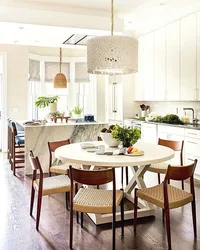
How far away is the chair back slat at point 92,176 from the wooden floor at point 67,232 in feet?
2.11

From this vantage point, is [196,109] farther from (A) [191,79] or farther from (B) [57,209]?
(B) [57,209]

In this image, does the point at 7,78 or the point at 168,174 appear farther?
the point at 7,78

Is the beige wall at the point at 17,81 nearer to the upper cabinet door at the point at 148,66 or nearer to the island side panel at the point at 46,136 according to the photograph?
the island side panel at the point at 46,136

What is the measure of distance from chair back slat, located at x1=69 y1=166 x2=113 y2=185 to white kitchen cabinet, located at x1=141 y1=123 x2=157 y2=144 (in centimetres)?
370

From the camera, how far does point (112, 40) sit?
3.20 metres

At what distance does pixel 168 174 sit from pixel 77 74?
22.0 feet

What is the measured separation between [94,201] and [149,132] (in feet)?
12.6

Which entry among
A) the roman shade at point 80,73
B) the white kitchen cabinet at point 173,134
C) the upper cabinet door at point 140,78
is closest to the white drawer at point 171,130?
the white kitchen cabinet at point 173,134

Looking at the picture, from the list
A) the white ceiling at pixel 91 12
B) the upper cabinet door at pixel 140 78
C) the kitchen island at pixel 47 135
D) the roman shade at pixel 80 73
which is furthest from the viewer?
the roman shade at pixel 80 73

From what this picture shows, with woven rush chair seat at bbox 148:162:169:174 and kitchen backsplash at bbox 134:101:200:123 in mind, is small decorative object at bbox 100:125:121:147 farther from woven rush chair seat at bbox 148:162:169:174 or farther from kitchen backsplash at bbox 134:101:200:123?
kitchen backsplash at bbox 134:101:200:123

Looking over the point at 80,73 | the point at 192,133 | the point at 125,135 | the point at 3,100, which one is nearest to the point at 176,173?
the point at 125,135

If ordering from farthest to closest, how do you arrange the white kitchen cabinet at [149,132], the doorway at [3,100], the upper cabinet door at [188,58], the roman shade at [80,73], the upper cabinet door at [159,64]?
the roman shade at [80,73]
the doorway at [3,100]
the upper cabinet door at [159,64]
the white kitchen cabinet at [149,132]
the upper cabinet door at [188,58]

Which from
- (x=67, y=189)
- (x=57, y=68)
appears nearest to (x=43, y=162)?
(x=67, y=189)

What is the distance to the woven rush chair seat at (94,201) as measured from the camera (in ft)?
8.01
